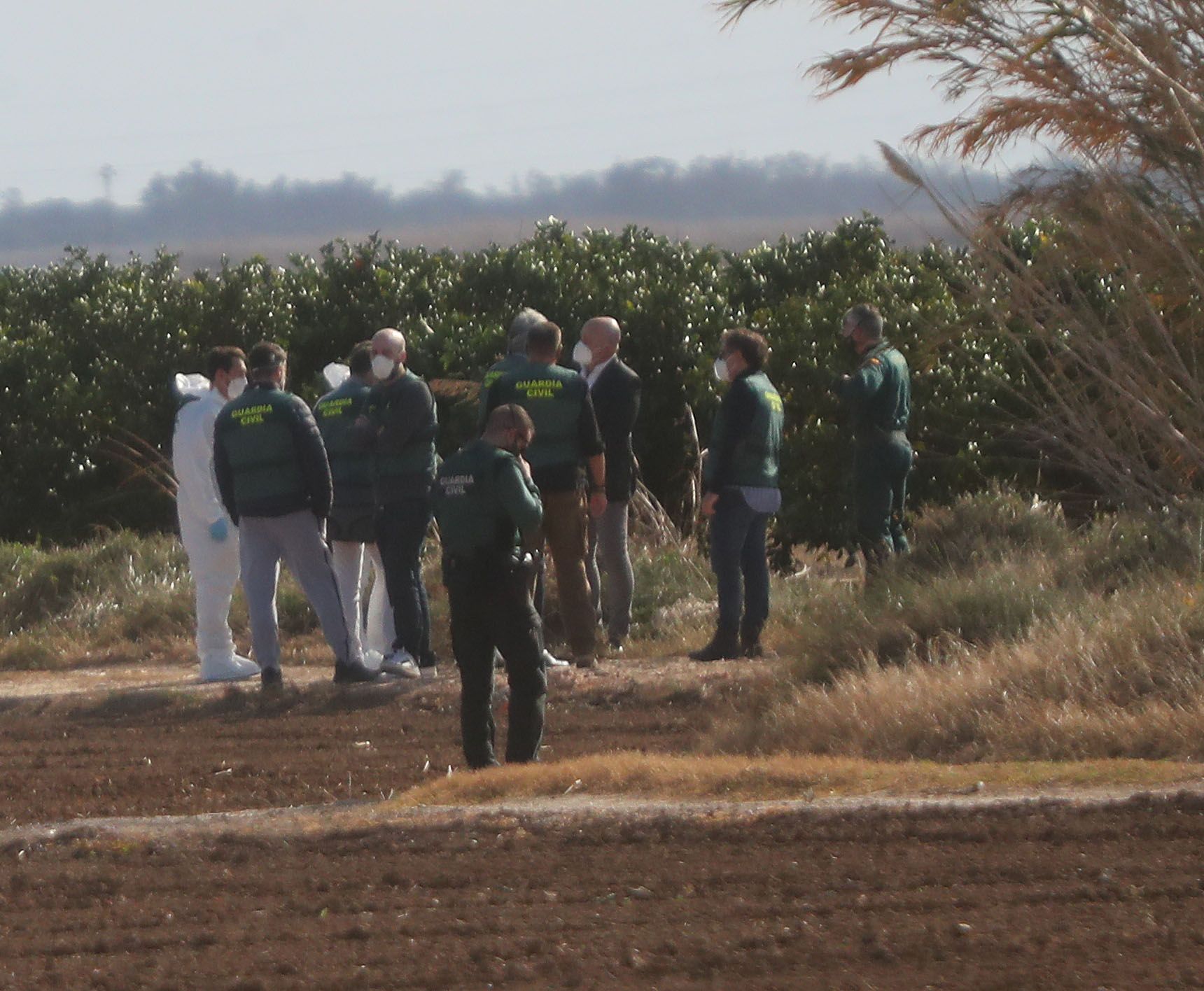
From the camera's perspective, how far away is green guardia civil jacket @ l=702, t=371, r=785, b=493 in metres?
10.9

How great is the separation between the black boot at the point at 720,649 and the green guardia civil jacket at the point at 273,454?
2.29 metres

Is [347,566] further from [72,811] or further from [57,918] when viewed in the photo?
[57,918]

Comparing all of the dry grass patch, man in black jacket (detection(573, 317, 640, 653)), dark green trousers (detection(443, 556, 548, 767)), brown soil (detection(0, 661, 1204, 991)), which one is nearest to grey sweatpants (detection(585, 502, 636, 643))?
man in black jacket (detection(573, 317, 640, 653))

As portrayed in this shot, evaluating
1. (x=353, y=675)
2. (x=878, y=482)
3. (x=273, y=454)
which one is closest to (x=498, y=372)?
(x=273, y=454)

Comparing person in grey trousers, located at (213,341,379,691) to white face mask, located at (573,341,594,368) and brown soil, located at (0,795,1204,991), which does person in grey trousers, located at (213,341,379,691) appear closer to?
white face mask, located at (573,341,594,368)

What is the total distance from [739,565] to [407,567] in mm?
1863

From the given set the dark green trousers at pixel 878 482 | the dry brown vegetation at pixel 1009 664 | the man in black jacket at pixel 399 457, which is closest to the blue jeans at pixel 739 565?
the dry brown vegetation at pixel 1009 664

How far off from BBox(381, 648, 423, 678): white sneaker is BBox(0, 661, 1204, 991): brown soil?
3184 millimetres

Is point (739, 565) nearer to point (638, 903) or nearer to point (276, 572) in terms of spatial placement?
point (276, 572)

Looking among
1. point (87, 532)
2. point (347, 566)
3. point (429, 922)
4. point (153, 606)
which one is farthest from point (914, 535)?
point (87, 532)

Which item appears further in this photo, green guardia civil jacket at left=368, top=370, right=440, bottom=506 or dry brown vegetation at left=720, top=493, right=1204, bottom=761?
green guardia civil jacket at left=368, top=370, right=440, bottom=506

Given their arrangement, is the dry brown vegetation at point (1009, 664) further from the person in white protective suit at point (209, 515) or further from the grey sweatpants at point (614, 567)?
the person in white protective suit at point (209, 515)

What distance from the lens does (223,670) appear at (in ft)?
38.3

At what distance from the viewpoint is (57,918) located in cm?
574
